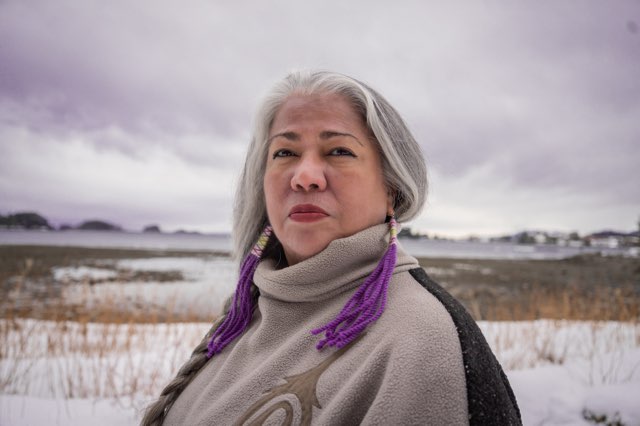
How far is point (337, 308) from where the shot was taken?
1.21m

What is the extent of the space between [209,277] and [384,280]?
51.5 ft

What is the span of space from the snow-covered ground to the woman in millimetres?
1787

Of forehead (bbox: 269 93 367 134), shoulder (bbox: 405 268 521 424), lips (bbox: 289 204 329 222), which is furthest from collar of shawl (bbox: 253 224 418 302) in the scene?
forehead (bbox: 269 93 367 134)

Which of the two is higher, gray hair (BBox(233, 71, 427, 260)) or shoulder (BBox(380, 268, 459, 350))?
gray hair (BBox(233, 71, 427, 260))

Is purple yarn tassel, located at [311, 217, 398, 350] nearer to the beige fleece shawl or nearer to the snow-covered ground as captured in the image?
the beige fleece shawl

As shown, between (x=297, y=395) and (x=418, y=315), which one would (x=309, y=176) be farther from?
(x=297, y=395)

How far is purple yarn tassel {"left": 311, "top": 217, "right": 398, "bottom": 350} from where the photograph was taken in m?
1.06

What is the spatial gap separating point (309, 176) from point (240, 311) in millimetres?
753

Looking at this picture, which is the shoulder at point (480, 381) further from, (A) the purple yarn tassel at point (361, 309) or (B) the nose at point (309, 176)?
(B) the nose at point (309, 176)

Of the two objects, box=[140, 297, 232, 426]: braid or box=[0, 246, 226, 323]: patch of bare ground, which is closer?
box=[140, 297, 232, 426]: braid

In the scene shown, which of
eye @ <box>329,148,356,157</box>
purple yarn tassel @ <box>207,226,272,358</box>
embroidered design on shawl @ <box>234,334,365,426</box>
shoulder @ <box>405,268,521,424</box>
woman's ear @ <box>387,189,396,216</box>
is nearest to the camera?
shoulder @ <box>405,268,521,424</box>

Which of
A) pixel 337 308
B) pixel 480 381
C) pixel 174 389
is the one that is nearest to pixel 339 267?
pixel 337 308

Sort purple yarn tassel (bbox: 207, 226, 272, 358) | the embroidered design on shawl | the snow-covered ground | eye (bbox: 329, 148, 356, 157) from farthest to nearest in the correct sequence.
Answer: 1. the snow-covered ground
2. purple yarn tassel (bbox: 207, 226, 272, 358)
3. eye (bbox: 329, 148, 356, 157)
4. the embroidered design on shawl

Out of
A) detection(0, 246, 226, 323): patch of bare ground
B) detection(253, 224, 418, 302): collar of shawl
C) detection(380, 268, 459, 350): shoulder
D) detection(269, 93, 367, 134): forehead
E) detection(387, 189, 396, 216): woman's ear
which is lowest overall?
detection(0, 246, 226, 323): patch of bare ground
